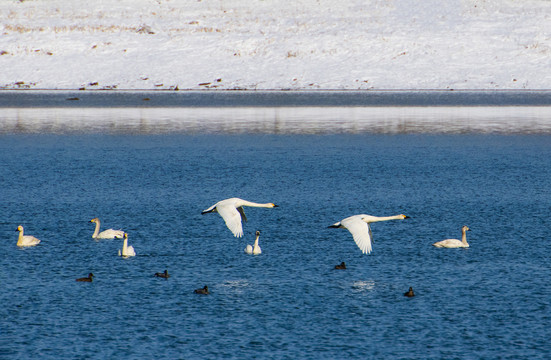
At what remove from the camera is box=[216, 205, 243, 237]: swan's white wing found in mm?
24983

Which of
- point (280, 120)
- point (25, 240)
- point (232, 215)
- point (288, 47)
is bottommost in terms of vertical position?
point (280, 120)

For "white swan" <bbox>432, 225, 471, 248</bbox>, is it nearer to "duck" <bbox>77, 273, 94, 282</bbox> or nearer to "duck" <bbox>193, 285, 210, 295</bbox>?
"duck" <bbox>193, 285, 210, 295</bbox>

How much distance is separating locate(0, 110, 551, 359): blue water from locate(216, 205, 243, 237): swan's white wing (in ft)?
2.72

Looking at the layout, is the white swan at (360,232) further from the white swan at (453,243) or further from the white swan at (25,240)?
the white swan at (25,240)

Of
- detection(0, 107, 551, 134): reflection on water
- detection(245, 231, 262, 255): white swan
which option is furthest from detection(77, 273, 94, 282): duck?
detection(0, 107, 551, 134): reflection on water

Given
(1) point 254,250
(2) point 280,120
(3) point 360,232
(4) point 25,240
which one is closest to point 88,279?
(4) point 25,240

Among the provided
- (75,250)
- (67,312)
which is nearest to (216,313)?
(67,312)

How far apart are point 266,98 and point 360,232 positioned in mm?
81814

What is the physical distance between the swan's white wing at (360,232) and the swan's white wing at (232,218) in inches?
111

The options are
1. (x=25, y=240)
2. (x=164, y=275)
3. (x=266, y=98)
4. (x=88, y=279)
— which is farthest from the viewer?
(x=266, y=98)

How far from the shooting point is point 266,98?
10531cm

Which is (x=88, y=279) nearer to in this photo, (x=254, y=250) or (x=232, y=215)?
(x=232, y=215)

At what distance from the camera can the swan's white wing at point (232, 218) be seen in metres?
25.0

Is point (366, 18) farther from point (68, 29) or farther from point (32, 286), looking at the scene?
point (32, 286)
